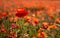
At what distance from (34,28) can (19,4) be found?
1.08 ft

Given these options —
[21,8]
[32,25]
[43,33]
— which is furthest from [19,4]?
[43,33]

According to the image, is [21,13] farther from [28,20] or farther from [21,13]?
[28,20]

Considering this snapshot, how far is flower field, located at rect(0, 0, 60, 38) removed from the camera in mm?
1476

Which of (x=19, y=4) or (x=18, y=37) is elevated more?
(x=19, y=4)

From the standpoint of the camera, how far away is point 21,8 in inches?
63.4

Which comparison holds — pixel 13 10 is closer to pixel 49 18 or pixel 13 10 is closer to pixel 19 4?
pixel 19 4

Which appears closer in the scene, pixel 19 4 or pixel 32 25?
pixel 32 25

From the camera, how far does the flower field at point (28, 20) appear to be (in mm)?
1476

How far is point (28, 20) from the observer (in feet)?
5.07

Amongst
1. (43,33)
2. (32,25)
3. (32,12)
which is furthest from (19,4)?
(43,33)

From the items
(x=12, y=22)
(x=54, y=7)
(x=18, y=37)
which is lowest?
(x=18, y=37)

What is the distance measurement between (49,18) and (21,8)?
0.32m

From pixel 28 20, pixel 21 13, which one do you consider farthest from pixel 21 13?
pixel 28 20

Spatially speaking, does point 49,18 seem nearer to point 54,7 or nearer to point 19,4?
point 54,7
